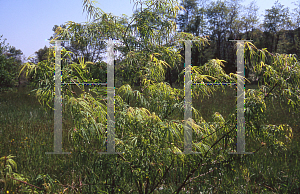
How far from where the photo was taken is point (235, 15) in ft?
102

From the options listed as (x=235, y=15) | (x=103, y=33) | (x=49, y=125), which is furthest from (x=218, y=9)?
(x=103, y=33)

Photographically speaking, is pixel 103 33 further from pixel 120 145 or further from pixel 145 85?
pixel 120 145

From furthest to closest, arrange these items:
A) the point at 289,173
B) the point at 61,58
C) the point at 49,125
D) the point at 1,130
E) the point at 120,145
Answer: the point at 49,125 < the point at 1,130 < the point at 289,173 < the point at 120,145 < the point at 61,58

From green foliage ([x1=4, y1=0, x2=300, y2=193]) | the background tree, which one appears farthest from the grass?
the background tree

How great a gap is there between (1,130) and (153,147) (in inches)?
238

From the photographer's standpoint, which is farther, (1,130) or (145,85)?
(1,130)

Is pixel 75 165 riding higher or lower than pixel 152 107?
lower

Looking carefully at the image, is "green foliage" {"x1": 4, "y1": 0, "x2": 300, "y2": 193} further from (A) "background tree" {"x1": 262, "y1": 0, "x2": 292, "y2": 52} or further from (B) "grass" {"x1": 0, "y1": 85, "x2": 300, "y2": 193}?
(A) "background tree" {"x1": 262, "y1": 0, "x2": 292, "y2": 52}

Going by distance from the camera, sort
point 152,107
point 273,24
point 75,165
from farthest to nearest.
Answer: point 273,24 < point 75,165 < point 152,107

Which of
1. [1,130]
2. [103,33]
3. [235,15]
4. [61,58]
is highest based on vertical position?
[235,15]

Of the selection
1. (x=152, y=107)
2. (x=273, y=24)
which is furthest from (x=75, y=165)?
(x=273, y=24)

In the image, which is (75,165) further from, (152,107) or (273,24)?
(273,24)

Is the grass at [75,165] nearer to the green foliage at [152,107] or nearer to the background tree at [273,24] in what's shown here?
the green foliage at [152,107]

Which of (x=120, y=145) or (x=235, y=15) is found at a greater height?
(x=235, y=15)
